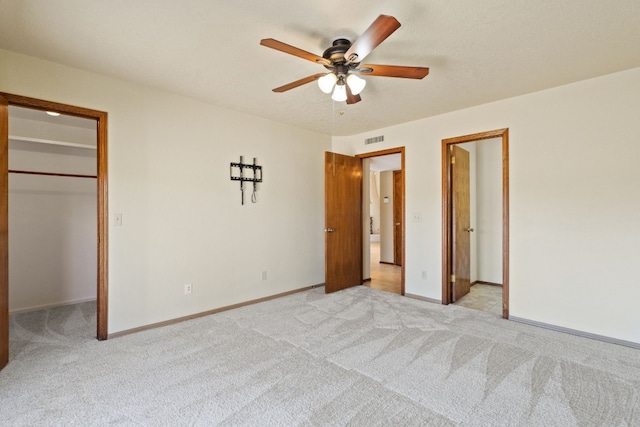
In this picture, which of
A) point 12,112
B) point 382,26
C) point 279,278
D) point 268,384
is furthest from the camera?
point 279,278

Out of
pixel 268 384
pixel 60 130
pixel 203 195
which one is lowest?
pixel 268 384

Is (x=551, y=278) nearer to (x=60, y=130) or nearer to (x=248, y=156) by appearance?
(x=248, y=156)

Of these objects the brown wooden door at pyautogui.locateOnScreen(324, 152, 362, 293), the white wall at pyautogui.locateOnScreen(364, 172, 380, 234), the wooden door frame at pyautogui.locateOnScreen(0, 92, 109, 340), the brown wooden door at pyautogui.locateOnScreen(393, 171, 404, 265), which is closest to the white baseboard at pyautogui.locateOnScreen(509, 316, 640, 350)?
the brown wooden door at pyautogui.locateOnScreen(324, 152, 362, 293)

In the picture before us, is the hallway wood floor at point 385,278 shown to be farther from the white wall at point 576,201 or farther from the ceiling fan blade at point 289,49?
the ceiling fan blade at point 289,49

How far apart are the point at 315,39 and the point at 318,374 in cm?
245

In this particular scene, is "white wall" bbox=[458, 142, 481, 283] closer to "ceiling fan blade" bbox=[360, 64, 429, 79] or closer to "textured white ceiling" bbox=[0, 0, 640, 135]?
"textured white ceiling" bbox=[0, 0, 640, 135]

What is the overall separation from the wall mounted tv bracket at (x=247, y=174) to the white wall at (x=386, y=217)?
13.3 feet

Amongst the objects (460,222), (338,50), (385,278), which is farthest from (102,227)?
(385,278)

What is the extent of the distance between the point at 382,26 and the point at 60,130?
13.5ft

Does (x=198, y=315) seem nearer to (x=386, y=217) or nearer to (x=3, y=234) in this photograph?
(x=3, y=234)

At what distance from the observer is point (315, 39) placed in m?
2.20

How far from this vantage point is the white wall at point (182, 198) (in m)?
2.91

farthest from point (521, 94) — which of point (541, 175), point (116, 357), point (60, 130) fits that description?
point (60, 130)

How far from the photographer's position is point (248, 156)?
156 inches
